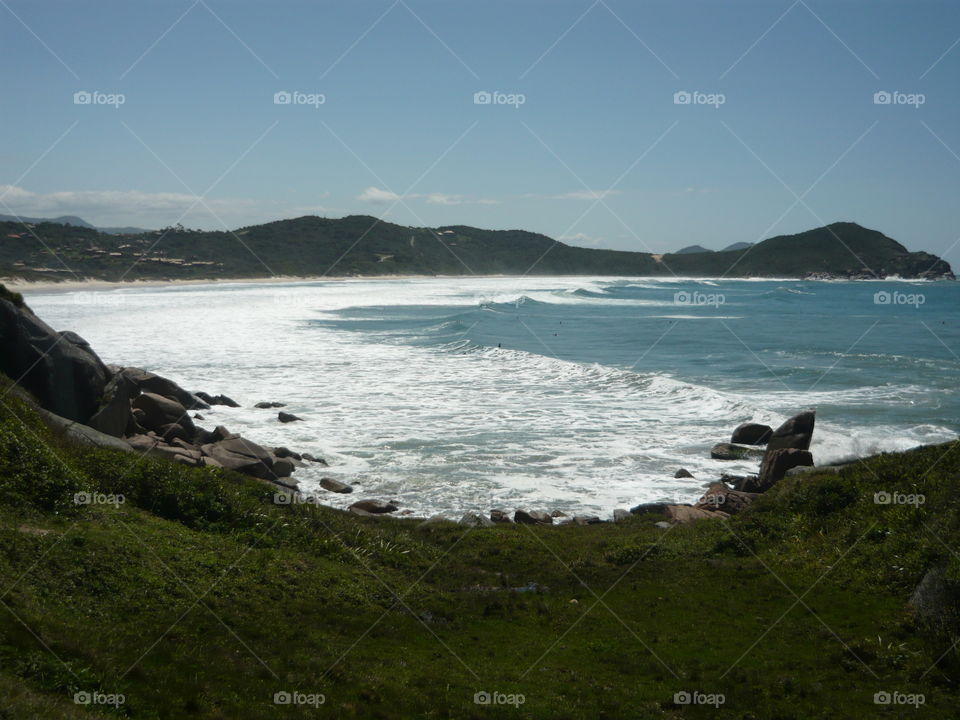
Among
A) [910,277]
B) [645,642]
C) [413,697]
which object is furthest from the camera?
[910,277]

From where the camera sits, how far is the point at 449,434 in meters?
23.8

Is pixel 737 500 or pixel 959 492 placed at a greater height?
pixel 959 492

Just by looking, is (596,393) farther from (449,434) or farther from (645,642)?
(645,642)

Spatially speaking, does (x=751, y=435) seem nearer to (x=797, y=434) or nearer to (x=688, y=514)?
(x=797, y=434)

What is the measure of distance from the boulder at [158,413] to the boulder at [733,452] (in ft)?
50.6

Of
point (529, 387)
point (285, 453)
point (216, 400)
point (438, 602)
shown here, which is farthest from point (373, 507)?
point (529, 387)

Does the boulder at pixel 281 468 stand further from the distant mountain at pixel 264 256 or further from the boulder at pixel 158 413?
the distant mountain at pixel 264 256

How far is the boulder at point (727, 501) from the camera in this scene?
1666 cm

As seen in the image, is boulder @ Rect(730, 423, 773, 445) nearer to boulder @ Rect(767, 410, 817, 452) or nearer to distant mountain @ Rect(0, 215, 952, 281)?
boulder @ Rect(767, 410, 817, 452)

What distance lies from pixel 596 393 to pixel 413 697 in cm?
2392

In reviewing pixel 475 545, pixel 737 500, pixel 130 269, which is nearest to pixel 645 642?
pixel 475 545

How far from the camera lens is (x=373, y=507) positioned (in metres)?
16.8

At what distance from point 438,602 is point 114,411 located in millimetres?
10739

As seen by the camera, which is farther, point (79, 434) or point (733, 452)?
point (733, 452)
